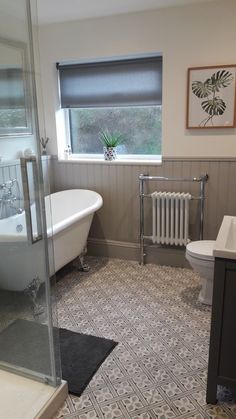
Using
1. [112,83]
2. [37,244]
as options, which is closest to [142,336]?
[37,244]

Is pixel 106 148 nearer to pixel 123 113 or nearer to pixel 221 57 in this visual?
pixel 123 113

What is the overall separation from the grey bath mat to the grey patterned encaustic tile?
61 mm

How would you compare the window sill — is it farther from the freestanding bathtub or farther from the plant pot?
the freestanding bathtub

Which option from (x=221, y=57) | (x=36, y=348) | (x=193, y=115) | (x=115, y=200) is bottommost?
(x=36, y=348)

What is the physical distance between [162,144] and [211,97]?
60cm

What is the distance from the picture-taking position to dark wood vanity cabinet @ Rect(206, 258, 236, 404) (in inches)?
61.7

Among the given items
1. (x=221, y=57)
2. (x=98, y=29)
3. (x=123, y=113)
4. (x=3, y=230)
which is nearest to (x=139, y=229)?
(x=123, y=113)

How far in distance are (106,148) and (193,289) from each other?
1651mm

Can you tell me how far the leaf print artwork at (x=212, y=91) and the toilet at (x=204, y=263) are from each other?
112 cm

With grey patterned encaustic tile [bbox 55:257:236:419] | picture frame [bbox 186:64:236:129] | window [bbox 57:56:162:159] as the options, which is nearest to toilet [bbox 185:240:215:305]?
grey patterned encaustic tile [bbox 55:257:236:419]

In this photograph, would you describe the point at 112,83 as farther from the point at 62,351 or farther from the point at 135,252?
the point at 62,351

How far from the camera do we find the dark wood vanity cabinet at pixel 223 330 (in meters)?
1.57

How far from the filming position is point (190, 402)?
68.8 inches

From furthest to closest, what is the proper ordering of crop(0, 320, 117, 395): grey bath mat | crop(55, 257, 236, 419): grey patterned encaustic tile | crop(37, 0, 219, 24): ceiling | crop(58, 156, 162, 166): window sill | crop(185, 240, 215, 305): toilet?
crop(58, 156, 162, 166): window sill → crop(37, 0, 219, 24): ceiling → crop(185, 240, 215, 305): toilet → crop(0, 320, 117, 395): grey bath mat → crop(55, 257, 236, 419): grey patterned encaustic tile
